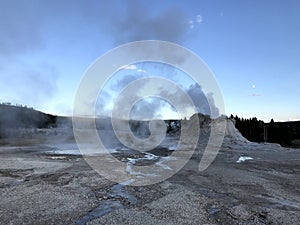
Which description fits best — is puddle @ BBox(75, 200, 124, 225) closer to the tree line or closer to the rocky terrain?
the rocky terrain

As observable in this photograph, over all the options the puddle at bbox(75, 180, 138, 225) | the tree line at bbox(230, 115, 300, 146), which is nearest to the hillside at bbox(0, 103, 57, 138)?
the puddle at bbox(75, 180, 138, 225)

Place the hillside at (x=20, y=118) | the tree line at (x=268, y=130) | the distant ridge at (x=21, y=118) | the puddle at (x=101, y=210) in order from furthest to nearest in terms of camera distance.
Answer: the tree line at (x=268, y=130) < the distant ridge at (x=21, y=118) < the hillside at (x=20, y=118) < the puddle at (x=101, y=210)

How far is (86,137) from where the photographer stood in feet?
77.5

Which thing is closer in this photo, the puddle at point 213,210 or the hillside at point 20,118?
the puddle at point 213,210

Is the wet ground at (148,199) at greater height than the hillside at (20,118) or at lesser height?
lesser

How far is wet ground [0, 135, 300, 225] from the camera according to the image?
430 cm

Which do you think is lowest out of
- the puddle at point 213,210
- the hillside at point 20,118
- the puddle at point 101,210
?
the puddle at point 101,210

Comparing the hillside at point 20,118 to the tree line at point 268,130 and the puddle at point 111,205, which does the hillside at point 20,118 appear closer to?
the puddle at point 111,205

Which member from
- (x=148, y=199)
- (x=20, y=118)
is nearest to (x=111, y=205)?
(x=148, y=199)

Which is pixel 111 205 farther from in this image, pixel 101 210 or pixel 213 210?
pixel 213 210

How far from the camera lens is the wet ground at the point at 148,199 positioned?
4.30 meters

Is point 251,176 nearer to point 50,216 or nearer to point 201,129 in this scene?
point 50,216

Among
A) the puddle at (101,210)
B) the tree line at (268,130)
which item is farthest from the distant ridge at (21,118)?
the tree line at (268,130)

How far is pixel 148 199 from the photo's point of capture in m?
5.30
